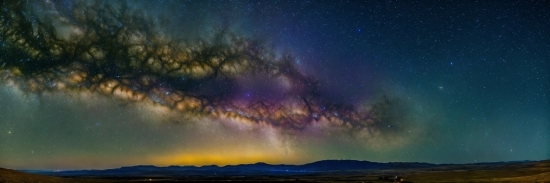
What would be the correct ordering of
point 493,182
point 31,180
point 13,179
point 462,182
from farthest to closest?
point 462,182 < point 493,182 < point 31,180 < point 13,179

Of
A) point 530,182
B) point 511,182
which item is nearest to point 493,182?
point 511,182

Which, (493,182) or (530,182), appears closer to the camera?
(530,182)

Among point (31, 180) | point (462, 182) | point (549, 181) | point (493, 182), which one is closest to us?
point (549, 181)

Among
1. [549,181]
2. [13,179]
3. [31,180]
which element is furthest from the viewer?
[31,180]

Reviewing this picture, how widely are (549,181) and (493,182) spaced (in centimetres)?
944

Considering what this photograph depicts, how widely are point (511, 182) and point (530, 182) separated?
531cm

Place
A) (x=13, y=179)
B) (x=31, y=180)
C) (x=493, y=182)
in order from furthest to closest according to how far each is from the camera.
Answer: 1. (x=493, y=182)
2. (x=31, y=180)
3. (x=13, y=179)

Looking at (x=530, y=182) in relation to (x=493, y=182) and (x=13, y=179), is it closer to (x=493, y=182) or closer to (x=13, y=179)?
(x=493, y=182)

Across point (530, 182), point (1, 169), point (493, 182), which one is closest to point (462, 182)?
point (493, 182)

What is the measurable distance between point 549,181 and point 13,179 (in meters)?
47.6

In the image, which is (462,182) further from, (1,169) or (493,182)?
(1,169)

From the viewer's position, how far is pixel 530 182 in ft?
118

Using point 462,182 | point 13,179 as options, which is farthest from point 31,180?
point 462,182

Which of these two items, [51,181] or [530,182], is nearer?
[530,182]
